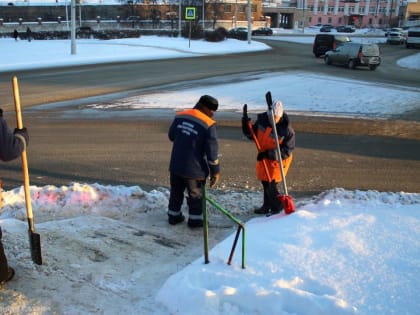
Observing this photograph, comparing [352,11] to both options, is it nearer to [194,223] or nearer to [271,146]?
[271,146]

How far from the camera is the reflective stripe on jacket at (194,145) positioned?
17.7ft

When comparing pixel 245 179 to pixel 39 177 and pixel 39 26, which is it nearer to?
pixel 39 177

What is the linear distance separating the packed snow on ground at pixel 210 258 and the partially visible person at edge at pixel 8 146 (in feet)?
0.37

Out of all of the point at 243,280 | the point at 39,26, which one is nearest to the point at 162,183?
the point at 243,280

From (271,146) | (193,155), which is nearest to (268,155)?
(271,146)

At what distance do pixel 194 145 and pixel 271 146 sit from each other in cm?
103

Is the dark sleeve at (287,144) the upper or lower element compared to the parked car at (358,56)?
upper

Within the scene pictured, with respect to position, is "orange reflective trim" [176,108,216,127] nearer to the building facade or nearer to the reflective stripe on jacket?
the reflective stripe on jacket

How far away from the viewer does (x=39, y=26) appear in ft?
238

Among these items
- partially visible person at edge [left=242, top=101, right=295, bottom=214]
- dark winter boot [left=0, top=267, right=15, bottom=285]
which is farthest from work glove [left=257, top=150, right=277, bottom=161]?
dark winter boot [left=0, top=267, right=15, bottom=285]

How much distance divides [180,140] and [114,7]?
91.4m

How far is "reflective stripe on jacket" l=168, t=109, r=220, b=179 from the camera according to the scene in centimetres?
539

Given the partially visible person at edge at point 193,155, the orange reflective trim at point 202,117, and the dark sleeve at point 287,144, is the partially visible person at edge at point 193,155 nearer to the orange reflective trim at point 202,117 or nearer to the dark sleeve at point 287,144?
the orange reflective trim at point 202,117

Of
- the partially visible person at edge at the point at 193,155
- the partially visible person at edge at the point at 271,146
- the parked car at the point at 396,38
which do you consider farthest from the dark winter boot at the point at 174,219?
the parked car at the point at 396,38
